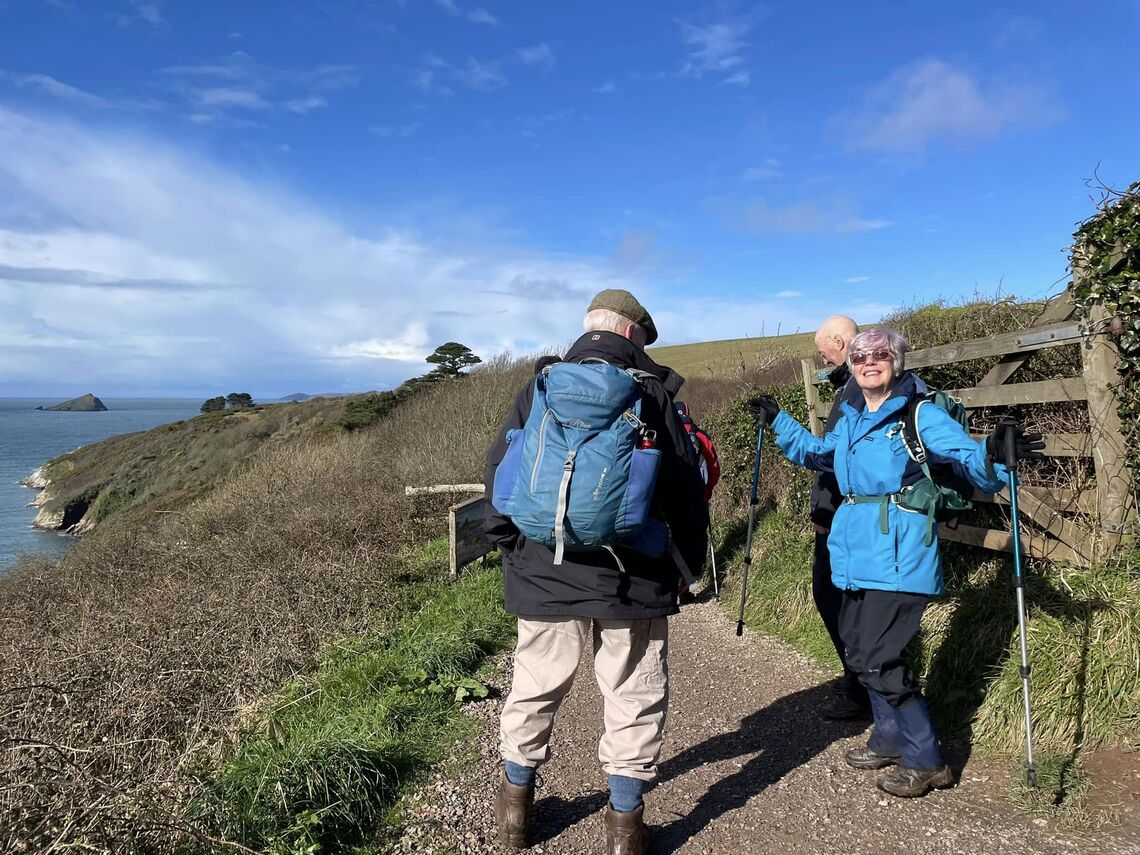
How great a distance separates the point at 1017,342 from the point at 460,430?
14.4 metres

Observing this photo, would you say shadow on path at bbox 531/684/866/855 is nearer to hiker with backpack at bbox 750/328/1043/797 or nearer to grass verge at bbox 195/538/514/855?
hiker with backpack at bbox 750/328/1043/797

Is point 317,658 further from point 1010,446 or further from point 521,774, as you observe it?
point 1010,446

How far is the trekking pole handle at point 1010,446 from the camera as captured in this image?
9.85ft

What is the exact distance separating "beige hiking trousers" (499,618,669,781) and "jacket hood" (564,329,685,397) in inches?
37.2

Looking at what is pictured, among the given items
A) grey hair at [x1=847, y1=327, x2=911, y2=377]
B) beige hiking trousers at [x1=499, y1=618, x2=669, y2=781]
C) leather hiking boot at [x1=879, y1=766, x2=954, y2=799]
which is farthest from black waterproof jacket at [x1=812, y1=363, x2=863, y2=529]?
beige hiking trousers at [x1=499, y1=618, x2=669, y2=781]

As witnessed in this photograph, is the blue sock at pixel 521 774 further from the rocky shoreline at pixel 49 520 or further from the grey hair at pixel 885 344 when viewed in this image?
the rocky shoreline at pixel 49 520

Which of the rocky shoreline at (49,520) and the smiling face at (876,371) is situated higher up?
the smiling face at (876,371)

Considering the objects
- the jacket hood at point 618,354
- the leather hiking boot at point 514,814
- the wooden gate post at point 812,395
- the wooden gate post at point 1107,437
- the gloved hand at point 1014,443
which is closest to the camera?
the jacket hood at point 618,354

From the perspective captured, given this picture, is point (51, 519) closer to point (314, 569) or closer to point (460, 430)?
point (460, 430)

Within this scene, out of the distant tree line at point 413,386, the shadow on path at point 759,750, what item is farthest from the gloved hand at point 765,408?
the distant tree line at point 413,386

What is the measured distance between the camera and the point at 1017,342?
4316mm

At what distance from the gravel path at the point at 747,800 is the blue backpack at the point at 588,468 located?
136cm

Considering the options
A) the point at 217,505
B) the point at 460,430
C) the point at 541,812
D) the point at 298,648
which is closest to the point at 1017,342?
the point at 541,812

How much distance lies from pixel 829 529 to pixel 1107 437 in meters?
1.49
